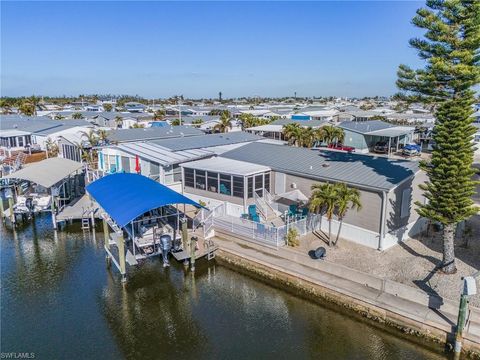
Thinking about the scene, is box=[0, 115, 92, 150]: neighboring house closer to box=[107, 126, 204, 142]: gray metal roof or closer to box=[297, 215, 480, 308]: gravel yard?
box=[107, 126, 204, 142]: gray metal roof

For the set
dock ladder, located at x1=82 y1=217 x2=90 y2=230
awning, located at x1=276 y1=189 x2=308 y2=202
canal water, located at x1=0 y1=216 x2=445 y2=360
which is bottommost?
canal water, located at x1=0 y1=216 x2=445 y2=360

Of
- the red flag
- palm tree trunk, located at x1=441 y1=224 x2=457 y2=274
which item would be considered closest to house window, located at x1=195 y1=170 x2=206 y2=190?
the red flag

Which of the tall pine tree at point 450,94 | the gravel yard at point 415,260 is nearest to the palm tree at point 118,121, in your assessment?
the gravel yard at point 415,260

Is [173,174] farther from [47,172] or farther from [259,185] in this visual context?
[47,172]

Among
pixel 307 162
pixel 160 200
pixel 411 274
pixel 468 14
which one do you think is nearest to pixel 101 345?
pixel 160 200

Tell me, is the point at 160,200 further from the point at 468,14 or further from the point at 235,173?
the point at 468,14

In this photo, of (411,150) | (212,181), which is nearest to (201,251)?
(212,181)
